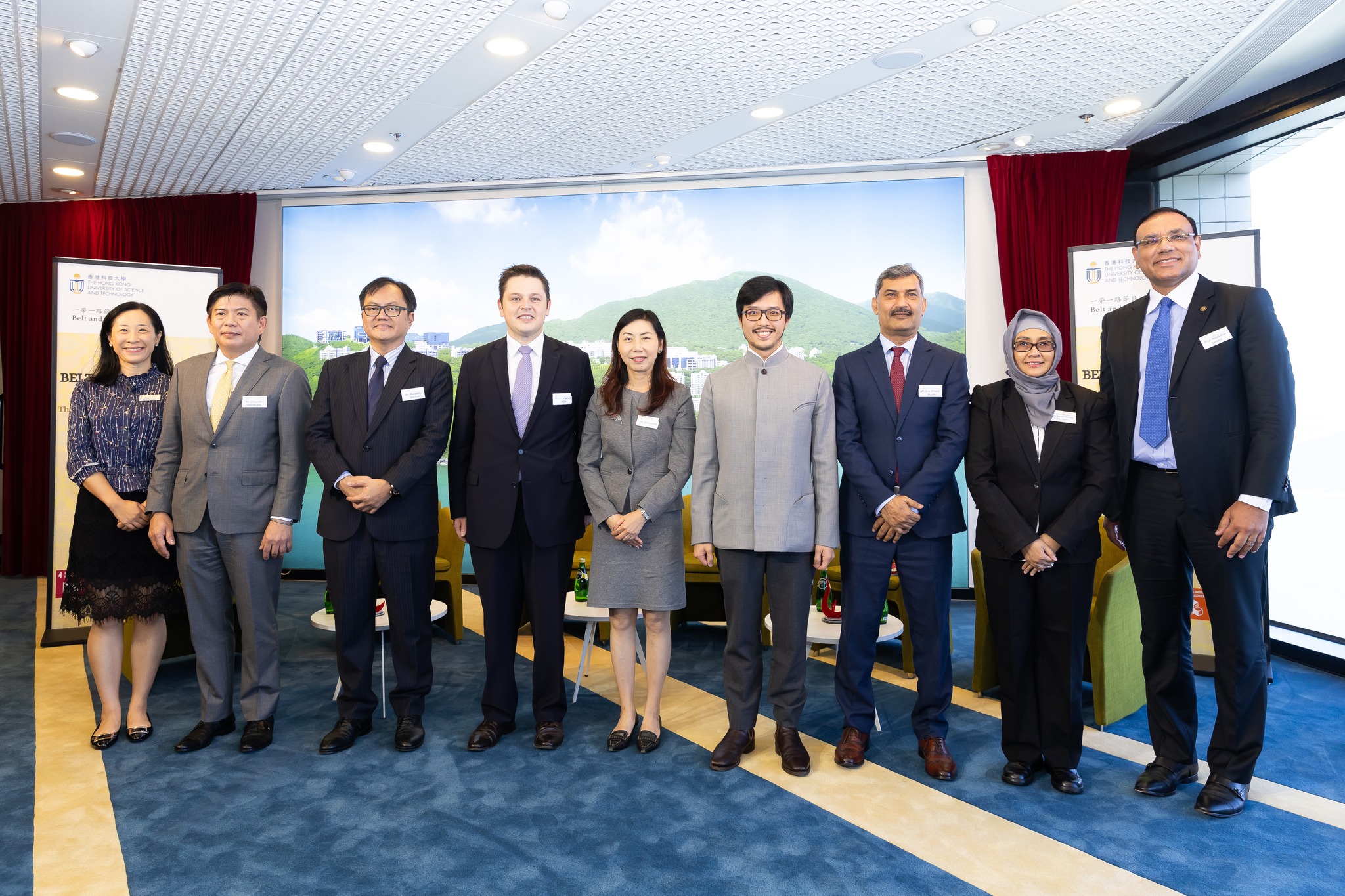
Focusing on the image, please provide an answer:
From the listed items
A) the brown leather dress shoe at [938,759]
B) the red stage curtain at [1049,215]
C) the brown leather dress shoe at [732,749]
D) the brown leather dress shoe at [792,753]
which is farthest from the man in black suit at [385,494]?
the red stage curtain at [1049,215]

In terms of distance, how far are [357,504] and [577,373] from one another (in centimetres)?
96

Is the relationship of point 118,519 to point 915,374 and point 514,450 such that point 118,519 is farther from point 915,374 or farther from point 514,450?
point 915,374

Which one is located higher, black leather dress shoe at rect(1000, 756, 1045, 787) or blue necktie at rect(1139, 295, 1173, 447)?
blue necktie at rect(1139, 295, 1173, 447)

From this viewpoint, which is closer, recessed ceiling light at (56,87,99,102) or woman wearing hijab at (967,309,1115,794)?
woman wearing hijab at (967,309,1115,794)

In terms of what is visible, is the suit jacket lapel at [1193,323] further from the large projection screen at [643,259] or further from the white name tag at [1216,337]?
the large projection screen at [643,259]

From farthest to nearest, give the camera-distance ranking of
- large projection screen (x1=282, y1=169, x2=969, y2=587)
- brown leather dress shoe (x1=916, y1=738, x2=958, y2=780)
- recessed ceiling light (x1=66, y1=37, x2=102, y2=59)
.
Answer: large projection screen (x1=282, y1=169, x2=969, y2=587), recessed ceiling light (x1=66, y1=37, x2=102, y2=59), brown leather dress shoe (x1=916, y1=738, x2=958, y2=780)

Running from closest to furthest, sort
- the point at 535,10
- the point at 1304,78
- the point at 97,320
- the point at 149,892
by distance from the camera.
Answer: the point at 149,892, the point at 535,10, the point at 1304,78, the point at 97,320

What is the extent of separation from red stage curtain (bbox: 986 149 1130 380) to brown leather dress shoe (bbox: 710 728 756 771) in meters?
3.76

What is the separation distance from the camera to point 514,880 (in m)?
2.30

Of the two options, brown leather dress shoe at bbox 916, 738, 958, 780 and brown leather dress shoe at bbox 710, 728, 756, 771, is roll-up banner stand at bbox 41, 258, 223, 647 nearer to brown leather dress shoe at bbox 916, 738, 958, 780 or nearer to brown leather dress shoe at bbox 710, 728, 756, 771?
brown leather dress shoe at bbox 710, 728, 756, 771

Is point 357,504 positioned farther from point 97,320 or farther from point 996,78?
point 996,78

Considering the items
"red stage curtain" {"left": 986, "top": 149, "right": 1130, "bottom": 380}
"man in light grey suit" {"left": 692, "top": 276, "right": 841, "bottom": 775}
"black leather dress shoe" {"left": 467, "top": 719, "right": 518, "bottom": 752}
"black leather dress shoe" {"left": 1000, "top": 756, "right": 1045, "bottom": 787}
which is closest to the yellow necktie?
"black leather dress shoe" {"left": 467, "top": 719, "right": 518, "bottom": 752}

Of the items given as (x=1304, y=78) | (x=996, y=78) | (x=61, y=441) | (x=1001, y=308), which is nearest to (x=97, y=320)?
(x=61, y=441)

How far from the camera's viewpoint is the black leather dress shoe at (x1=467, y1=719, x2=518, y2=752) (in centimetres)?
323
